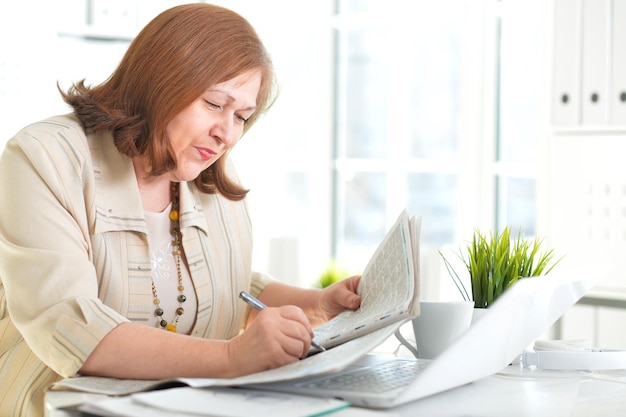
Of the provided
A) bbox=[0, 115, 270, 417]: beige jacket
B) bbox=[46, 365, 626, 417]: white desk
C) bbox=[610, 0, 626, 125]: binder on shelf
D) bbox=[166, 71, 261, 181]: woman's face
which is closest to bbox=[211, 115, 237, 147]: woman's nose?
bbox=[166, 71, 261, 181]: woman's face

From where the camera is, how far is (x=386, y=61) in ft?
14.1

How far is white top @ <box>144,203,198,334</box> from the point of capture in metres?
1.53

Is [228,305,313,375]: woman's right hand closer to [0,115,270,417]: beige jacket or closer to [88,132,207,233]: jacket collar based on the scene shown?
[0,115,270,417]: beige jacket

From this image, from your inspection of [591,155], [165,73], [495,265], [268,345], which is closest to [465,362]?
[268,345]

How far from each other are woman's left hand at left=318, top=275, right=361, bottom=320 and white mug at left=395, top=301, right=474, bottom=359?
0.17m

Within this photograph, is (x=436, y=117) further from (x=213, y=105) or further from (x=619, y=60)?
(x=213, y=105)

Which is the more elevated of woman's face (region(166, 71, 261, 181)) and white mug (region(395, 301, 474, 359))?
→ woman's face (region(166, 71, 261, 181))

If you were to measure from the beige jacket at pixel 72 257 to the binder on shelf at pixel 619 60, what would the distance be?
1.69 meters

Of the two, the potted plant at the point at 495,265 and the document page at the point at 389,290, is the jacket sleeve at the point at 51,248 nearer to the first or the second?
the document page at the point at 389,290

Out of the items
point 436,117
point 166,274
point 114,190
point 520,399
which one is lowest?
point 520,399

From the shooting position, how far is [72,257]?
1253 mm

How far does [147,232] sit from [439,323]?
52 centimetres

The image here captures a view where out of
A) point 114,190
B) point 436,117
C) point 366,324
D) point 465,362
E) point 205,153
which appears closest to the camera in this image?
point 465,362

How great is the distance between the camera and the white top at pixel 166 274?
153 centimetres
